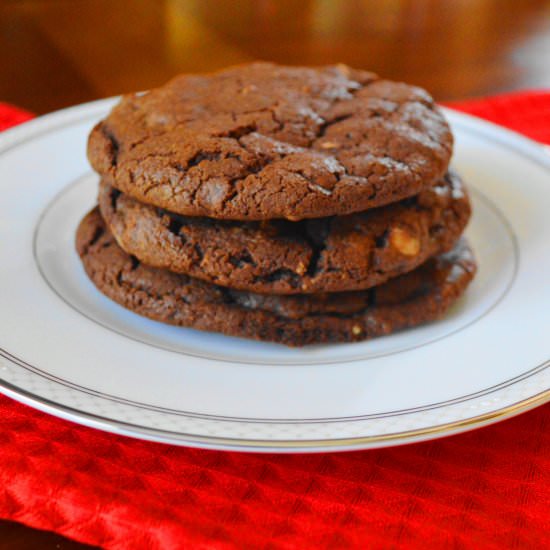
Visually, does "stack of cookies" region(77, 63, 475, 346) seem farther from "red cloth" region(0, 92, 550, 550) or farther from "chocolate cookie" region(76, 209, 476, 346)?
"red cloth" region(0, 92, 550, 550)

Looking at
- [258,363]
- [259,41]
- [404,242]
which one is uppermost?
[404,242]

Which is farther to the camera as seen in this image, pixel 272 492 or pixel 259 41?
pixel 259 41

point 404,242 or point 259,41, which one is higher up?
point 404,242

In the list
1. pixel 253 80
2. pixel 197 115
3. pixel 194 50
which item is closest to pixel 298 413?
pixel 197 115

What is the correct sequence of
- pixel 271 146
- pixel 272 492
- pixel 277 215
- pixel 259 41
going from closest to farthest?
pixel 272 492 < pixel 277 215 < pixel 271 146 < pixel 259 41

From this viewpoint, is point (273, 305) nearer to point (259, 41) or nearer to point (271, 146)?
point (271, 146)

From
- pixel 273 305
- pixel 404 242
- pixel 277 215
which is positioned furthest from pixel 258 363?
pixel 404 242
